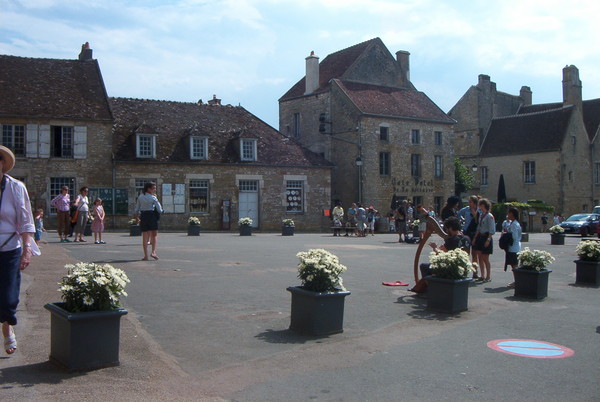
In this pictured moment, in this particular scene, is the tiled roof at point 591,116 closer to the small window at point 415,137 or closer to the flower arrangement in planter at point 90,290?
the small window at point 415,137

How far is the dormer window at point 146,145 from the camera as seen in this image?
33188 millimetres

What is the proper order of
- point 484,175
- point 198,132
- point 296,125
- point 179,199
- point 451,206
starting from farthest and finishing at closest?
1. point 484,175
2. point 296,125
3. point 198,132
4. point 179,199
5. point 451,206

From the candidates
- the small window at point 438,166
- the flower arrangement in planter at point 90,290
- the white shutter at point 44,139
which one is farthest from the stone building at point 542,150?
the flower arrangement in planter at point 90,290

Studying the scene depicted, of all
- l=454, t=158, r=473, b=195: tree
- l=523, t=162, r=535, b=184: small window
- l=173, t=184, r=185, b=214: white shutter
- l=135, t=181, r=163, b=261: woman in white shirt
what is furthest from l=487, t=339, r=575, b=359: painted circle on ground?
l=523, t=162, r=535, b=184: small window

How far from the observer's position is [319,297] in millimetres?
6926

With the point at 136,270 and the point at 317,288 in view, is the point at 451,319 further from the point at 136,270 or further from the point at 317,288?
the point at 136,270

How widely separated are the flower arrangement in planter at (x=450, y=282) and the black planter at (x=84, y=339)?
15.8 ft

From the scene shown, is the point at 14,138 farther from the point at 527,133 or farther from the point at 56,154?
the point at 527,133

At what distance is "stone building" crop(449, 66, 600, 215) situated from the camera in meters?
50.2

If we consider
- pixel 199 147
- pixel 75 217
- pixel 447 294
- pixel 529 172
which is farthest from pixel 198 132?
pixel 529 172

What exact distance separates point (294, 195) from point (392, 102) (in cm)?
1116

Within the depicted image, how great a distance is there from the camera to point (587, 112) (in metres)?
55.0

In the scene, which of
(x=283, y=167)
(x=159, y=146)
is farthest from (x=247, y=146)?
(x=159, y=146)

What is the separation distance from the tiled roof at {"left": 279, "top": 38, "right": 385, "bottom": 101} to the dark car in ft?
59.2
